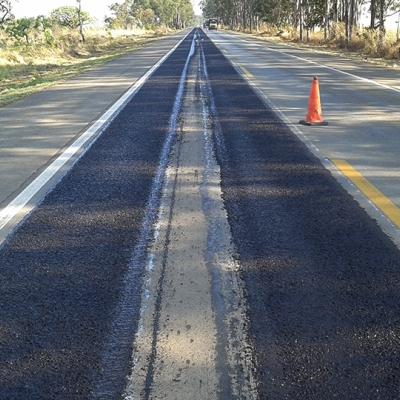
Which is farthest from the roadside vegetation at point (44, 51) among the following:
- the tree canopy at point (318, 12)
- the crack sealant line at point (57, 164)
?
the tree canopy at point (318, 12)

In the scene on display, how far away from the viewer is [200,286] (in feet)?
10.8

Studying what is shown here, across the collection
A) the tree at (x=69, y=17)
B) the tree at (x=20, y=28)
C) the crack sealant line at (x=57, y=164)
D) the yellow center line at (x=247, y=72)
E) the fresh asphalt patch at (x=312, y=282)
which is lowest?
the fresh asphalt patch at (x=312, y=282)

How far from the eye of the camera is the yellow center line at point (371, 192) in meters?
4.49

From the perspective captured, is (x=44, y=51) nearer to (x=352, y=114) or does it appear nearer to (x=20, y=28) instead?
(x=20, y=28)

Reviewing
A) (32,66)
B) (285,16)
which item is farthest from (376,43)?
(285,16)

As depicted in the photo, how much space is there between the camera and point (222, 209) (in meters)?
4.58

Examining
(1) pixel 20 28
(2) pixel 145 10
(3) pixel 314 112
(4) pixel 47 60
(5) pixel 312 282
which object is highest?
(2) pixel 145 10

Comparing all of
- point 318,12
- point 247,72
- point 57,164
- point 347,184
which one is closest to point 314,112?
point 347,184

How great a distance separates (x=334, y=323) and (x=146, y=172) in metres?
3.34

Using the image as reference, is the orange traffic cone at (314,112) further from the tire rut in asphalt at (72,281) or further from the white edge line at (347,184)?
the tire rut in asphalt at (72,281)

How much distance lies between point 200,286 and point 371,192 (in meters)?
2.54

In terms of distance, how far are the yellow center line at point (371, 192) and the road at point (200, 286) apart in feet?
0.35

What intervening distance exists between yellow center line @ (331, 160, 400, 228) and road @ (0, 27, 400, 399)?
108 mm

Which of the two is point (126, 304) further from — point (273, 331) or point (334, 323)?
point (334, 323)
